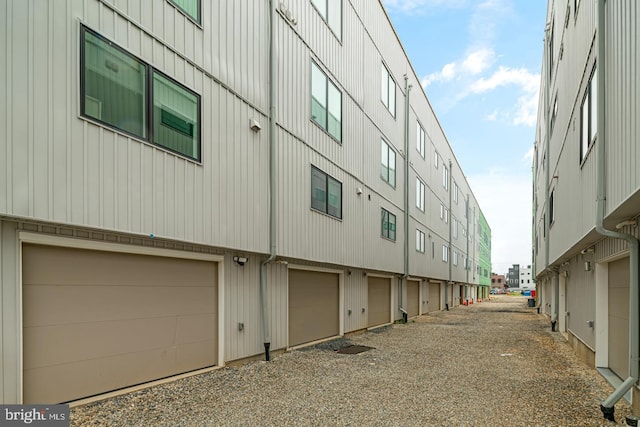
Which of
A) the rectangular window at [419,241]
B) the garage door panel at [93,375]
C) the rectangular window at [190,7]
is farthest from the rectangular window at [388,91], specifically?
the garage door panel at [93,375]

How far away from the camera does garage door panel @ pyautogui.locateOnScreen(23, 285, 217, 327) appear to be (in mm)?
5133

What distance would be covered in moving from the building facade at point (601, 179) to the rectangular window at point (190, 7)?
6035 mm

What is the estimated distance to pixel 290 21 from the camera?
34.0ft

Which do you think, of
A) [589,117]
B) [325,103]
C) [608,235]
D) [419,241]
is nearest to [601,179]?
[608,235]

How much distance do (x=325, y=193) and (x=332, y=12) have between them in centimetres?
531

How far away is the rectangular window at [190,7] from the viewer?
7.10 metres

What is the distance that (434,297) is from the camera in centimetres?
2736

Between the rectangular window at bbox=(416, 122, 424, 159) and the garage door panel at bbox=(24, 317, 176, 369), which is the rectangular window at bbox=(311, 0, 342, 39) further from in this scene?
the rectangular window at bbox=(416, 122, 424, 159)

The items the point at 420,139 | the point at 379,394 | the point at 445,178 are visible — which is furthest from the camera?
the point at 445,178

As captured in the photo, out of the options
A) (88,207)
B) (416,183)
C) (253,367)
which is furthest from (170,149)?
(416,183)

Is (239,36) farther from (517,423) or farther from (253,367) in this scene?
(517,423)

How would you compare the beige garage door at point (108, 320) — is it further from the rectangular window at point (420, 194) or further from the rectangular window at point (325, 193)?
the rectangular window at point (420, 194)

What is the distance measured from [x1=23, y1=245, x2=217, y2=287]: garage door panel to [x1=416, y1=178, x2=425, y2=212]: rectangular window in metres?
15.9

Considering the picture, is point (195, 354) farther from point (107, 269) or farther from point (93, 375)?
point (107, 269)
